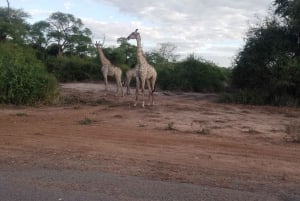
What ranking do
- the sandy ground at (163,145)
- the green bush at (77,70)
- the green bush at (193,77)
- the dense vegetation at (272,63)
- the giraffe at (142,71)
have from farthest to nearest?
the green bush at (77,70) < the green bush at (193,77) < the dense vegetation at (272,63) < the giraffe at (142,71) < the sandy ground at (163,145)

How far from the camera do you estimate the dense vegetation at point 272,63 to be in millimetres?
20875

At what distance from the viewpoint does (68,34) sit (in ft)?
122

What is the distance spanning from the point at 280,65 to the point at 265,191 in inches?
585

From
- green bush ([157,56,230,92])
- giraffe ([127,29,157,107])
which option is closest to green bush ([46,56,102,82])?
green bush ([157,56,230,92])

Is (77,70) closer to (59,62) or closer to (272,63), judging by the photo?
(59,62)

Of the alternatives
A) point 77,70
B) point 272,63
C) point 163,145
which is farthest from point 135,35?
point 77,70

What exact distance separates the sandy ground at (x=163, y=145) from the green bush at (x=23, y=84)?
39.8 inches

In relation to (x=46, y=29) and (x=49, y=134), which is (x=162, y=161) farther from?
(x=46, y=29)

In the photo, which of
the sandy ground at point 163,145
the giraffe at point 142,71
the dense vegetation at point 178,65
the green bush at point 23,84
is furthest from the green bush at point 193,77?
the sandy ground at point 163,145

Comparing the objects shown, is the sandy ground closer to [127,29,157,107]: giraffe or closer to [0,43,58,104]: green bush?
[0,43,58,104]: green bush

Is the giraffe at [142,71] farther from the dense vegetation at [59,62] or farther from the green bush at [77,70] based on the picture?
the green bush at [77,70]

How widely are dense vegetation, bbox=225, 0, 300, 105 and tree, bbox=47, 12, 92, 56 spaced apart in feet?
53.9

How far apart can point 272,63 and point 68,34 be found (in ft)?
64.7

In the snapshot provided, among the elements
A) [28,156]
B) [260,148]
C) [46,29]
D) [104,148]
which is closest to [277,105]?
[260,148]
